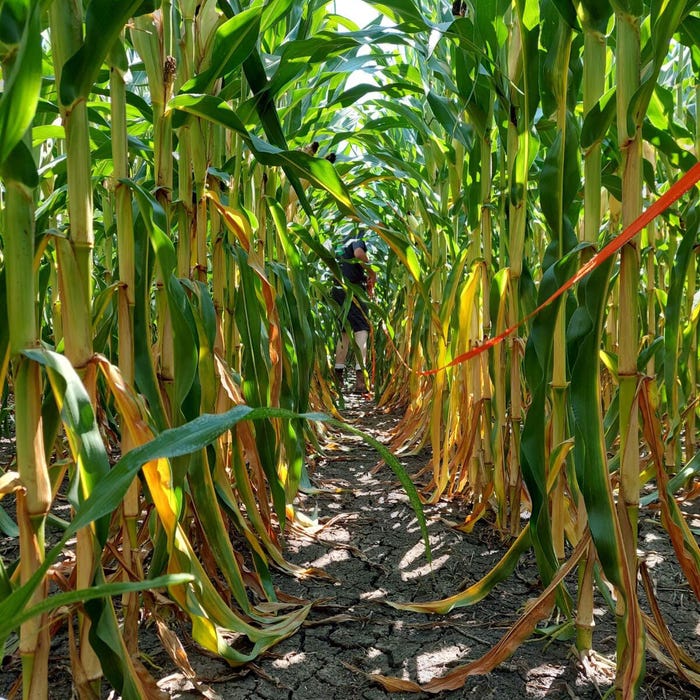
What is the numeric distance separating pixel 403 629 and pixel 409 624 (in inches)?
0.7

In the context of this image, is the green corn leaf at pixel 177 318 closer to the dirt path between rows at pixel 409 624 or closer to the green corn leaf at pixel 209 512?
the green corn leaf at pixel 209 512

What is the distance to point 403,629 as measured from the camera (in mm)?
1105

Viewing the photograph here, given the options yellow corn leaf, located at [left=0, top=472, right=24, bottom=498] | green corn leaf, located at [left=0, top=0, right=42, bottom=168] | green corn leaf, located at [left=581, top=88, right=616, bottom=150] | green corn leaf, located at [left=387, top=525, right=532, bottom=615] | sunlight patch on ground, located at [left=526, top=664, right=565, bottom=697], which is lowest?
sunlight patch on ground, located at [left=526, top=664, right=565, bottom=697]

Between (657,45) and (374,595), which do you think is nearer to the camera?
(657,45)

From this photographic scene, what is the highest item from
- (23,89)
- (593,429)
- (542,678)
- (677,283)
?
(23,89)

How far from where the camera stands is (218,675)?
3.10 feet

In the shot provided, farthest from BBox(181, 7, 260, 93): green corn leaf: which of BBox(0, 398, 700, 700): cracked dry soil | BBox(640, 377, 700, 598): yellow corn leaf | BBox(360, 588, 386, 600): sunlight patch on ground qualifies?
BBox(360, 588, 386, 600): sunlight patch on ground

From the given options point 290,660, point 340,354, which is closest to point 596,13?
point 290,660

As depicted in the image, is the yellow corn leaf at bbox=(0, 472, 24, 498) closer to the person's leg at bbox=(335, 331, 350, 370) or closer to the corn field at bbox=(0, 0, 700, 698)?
the corn field at bbox=(0, 0, 700, 698)

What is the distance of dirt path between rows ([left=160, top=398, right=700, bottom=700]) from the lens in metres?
0.92

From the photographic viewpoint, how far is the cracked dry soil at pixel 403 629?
91 centimetres

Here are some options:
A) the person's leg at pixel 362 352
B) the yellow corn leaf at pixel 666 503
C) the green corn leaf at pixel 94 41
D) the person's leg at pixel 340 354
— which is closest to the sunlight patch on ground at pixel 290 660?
the yellow corn leaf at pixel 666 503

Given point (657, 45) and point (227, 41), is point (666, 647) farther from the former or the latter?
point (227, 41)

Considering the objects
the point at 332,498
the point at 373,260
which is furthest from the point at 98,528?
the point at 373,260
